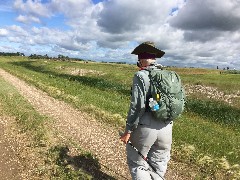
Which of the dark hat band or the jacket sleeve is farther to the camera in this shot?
the dark hat band

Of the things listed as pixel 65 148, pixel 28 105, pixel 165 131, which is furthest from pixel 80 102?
pixel 165 131

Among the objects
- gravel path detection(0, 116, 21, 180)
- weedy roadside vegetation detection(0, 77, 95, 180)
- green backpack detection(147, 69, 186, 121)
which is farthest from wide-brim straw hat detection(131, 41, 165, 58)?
gravel path detection(0, 116, 21, 180)

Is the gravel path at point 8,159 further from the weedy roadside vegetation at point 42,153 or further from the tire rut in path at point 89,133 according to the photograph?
the tire rut in path at point 89,133

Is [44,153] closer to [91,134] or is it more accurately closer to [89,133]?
[91,134]

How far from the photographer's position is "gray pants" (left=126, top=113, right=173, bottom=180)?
6.62m

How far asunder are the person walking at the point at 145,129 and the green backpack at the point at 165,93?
13cm

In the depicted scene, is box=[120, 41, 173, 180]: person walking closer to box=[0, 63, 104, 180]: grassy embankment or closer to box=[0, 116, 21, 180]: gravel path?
box=[0, 63, 104, 180]: grassy embankment

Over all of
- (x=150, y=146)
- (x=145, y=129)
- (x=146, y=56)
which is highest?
(x=146, y=56)

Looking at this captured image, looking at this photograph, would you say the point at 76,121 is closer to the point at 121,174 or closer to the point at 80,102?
the point at 80,102

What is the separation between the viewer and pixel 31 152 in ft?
36.9

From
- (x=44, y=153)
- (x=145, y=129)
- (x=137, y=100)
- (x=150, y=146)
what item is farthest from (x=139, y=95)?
(x=44, y=153)

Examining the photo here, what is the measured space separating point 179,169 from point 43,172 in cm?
396

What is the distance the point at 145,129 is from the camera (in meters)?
6.61

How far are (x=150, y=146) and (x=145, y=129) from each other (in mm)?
394
